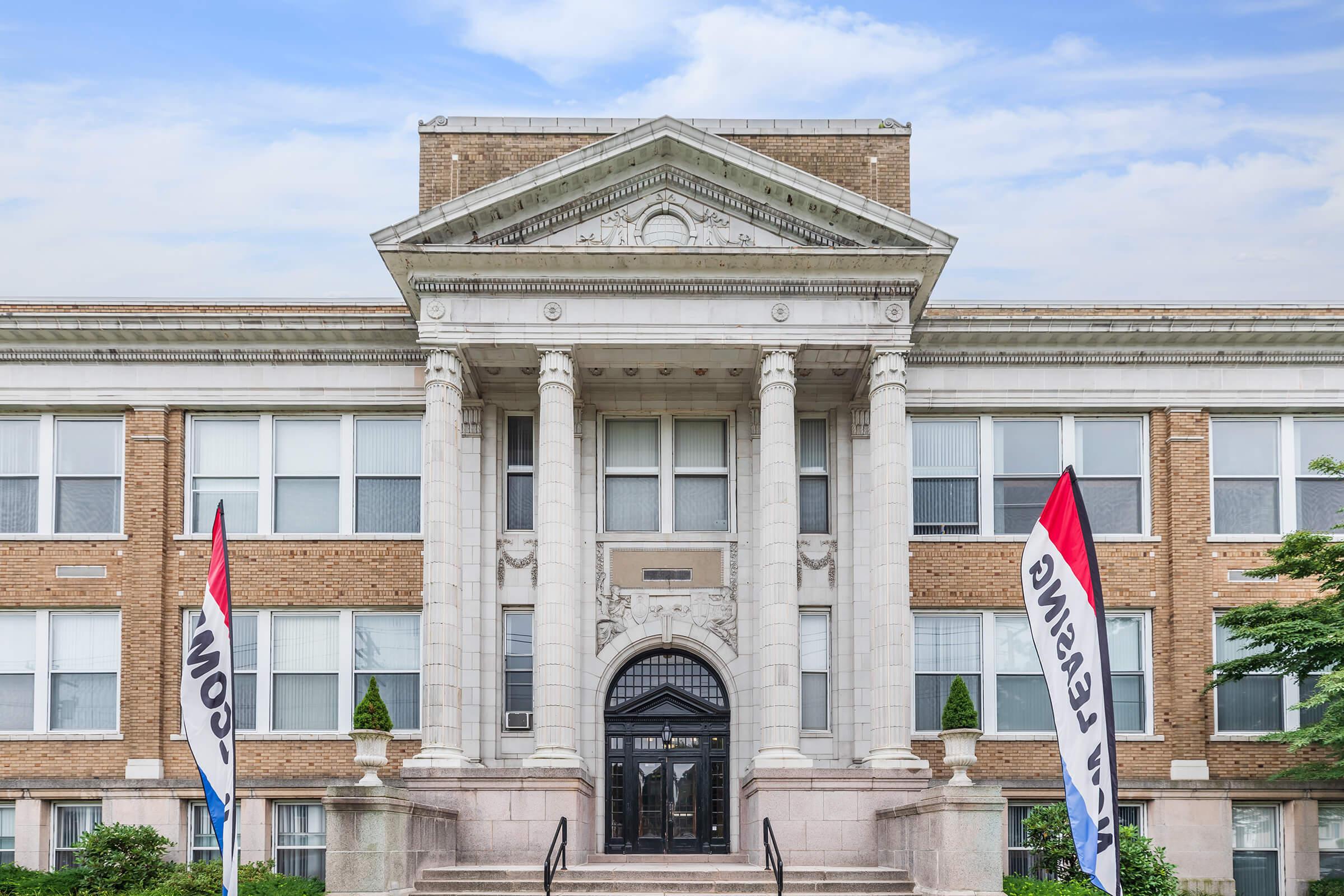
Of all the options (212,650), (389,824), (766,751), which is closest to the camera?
(212,650)

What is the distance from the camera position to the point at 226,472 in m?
26.9

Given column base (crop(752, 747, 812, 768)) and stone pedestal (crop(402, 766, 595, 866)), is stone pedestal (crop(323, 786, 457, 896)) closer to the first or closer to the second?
stone pedestal (crop(402, 766, 595, 866))

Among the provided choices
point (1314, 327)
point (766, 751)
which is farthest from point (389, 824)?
point (1314, 327)

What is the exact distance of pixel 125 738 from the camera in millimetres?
25688

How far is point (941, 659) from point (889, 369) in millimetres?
5643

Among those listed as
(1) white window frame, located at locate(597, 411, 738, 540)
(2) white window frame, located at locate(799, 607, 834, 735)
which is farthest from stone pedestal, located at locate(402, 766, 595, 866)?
(1) white window frame, located at locate(597, 411, 738, 540)

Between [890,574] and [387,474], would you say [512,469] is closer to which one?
[387,474]

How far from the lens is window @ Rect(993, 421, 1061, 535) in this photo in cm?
2697

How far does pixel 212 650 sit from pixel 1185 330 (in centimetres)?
1817

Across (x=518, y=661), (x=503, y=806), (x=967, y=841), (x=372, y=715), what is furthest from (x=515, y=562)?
(x=967, y=841)

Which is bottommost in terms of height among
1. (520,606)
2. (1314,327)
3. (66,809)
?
(66,809)

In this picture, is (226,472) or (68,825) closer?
(68,825)

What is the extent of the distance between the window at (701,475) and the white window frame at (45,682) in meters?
10.2

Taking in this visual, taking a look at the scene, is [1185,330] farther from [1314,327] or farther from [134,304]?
[134,304]
